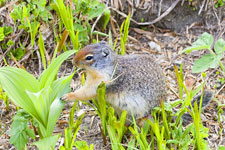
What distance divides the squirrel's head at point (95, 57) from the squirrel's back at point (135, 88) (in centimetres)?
14

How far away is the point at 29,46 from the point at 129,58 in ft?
4.55

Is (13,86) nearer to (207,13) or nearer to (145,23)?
(145,23)

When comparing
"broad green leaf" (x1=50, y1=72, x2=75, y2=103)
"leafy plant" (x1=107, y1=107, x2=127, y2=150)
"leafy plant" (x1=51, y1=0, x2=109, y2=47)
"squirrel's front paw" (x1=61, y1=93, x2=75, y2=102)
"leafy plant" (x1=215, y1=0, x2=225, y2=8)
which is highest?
"leafy plant" (x1=51, y1=0, x2=109, y2=47)

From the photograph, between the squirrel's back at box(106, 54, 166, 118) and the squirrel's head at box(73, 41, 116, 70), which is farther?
the squirrel's back at box(106, 54, 166, 118)

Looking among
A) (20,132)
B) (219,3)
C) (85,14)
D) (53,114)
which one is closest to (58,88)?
(53,114)

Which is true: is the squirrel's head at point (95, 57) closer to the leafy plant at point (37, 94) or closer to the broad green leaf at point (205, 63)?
the leafy plant at point (37, 94)

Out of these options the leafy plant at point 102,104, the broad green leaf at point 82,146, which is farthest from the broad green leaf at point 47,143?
the leafy plant at point 102,104

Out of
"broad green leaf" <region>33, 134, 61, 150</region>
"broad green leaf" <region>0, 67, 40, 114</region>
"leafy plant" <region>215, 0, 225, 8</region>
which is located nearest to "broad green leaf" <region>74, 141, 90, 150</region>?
"broad green leaf" <region>33, 134, 61, 150</region>

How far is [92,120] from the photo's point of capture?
3723 millimetres

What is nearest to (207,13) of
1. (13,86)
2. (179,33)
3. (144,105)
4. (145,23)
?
(179,33)

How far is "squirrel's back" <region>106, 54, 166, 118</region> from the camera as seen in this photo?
3334mm

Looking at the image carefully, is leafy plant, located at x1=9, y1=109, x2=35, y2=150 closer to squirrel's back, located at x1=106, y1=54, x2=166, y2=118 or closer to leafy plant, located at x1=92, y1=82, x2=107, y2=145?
leafy plant, located at x1=92, y1=82, x2=107, y2=145

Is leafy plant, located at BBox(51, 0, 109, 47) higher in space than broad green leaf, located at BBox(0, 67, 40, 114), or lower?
higher

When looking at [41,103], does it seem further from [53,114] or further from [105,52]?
[105,52]
